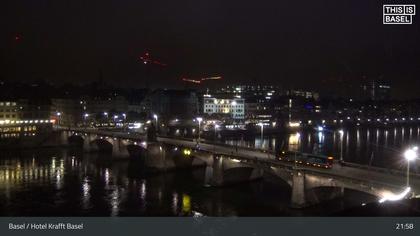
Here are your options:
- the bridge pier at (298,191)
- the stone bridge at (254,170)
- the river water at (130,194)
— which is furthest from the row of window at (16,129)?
the bridge pier at (298,191)

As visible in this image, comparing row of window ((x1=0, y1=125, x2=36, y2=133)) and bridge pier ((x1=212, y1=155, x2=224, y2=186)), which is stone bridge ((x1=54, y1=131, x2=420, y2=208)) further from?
row of window ((x1=0, y1=125, x2=36, y2=133))

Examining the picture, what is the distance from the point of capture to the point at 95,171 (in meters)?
46.4

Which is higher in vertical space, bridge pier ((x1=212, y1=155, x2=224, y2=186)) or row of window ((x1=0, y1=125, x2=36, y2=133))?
row of window ((x1=0, y1=125, x2=36, y2=133))

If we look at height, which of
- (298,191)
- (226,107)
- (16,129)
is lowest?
(298,191)

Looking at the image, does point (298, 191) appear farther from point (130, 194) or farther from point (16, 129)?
point (16, 129)

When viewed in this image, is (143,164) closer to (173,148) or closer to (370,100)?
(173,148)

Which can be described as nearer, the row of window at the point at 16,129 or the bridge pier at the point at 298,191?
the bridge pier at the point at 298,191

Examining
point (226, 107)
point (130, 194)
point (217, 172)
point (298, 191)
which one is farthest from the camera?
point (226, 107)

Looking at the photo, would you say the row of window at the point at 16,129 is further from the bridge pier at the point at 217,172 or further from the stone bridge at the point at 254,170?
the bridge pier at the point at 217,172

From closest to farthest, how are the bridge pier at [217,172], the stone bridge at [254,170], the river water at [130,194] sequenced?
the stone bridge at [254,170]
the river water at [130,194]
the bridge pier at [217,172]

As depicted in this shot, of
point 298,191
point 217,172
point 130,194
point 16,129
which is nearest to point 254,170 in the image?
point 217,172

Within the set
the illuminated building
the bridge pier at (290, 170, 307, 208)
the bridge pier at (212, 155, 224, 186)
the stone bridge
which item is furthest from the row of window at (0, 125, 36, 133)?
the illuminated building
